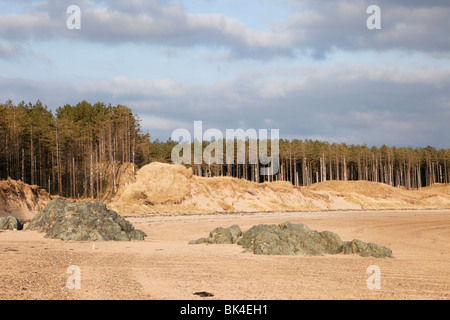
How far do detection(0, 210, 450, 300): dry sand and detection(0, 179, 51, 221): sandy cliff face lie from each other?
2098cm

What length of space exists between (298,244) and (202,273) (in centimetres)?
783

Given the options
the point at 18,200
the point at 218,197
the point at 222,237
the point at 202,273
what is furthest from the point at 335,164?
the point at 202,273

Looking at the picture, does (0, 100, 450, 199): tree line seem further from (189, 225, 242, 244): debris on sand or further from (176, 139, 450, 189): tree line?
(189, 225, 242, 244): debris on sand

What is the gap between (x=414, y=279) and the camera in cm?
1298

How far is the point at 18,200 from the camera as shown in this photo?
4297 cm

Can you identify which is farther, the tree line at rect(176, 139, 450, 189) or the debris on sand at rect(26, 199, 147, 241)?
the tree line at rect(176, 139, 450, 189)

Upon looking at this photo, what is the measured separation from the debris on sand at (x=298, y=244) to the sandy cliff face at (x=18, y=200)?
1156 inches

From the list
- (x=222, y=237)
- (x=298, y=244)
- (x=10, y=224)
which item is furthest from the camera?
(x=10, y=224)

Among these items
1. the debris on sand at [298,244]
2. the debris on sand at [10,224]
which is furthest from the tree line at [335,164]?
the debris on sand at [298,244]

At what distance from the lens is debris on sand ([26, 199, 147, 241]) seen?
2333cm

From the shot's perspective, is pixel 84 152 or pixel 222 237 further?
pixel 84 152

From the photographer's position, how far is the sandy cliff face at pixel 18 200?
41125 millimetres

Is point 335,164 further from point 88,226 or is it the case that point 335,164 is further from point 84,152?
point 88,226

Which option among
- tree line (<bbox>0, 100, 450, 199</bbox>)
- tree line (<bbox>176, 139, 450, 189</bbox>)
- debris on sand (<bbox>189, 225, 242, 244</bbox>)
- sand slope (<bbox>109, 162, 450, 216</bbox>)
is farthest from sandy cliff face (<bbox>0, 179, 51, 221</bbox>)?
tree line (<bbox>176, 139, 450, 189</bbox>)
